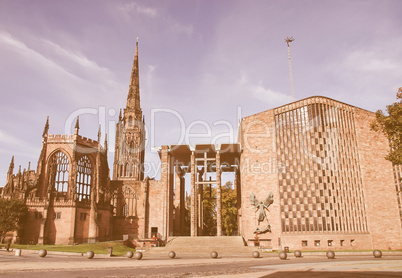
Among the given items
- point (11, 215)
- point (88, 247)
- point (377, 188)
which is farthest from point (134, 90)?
point (377, 188)

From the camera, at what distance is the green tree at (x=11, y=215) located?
1528 inches

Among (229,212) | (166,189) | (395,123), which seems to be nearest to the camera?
(395,123)

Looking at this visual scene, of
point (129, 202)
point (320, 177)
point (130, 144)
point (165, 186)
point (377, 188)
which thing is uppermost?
point (130, 144)

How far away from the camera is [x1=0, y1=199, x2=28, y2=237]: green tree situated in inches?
1528

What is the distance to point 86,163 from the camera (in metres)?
52.8

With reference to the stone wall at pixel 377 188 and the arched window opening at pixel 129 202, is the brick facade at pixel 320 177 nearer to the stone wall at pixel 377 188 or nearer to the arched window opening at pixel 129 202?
the stone wall at pixel 377 188

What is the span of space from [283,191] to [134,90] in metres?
55.0

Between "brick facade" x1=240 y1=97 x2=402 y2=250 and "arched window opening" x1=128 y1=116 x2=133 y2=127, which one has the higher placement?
"arched window opening" x1=128 y1=116 x2=133 y2=127

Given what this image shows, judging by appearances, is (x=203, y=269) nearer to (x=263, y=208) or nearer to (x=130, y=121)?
(x=263, y=208)

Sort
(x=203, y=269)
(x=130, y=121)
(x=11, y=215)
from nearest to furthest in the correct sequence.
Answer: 1. (x=203, y=269)
2. (x=11, y=215)
3. (x=130, y=121)

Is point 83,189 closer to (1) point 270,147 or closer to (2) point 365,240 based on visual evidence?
(1) point 270,147

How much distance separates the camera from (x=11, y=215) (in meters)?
39.3

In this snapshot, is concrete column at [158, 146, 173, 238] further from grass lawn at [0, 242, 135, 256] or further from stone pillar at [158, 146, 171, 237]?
grass lawn at [0, 242, 135, 256]

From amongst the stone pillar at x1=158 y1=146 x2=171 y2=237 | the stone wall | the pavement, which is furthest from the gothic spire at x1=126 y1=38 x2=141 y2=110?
the pavement
